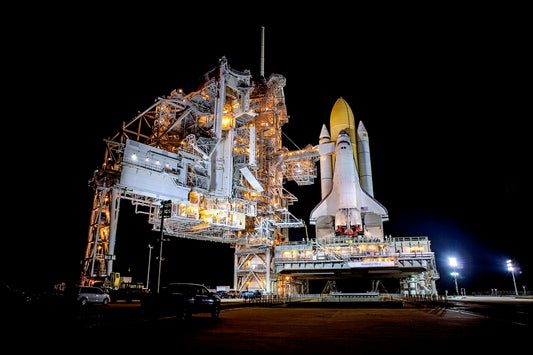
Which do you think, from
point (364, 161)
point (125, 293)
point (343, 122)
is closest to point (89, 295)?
point (125, 293)

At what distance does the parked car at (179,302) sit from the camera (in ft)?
46.2

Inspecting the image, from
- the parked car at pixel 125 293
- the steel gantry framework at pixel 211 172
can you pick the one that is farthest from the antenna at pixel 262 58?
the parked car at pixel 125 293

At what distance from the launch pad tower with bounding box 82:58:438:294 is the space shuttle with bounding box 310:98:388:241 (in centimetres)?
179

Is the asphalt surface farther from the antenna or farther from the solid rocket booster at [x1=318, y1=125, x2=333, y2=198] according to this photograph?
the antenna

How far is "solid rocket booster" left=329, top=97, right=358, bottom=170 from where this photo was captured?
210 feet

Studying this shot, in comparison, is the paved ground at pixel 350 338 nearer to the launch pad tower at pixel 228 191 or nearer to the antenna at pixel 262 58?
the launch pad tower at pixel 228 191

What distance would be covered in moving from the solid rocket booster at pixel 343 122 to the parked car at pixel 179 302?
2080 inches

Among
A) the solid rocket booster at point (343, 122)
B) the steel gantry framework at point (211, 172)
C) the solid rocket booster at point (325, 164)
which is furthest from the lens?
the solid rocket booster at point (343, 122)

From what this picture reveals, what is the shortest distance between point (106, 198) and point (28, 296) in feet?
55.8

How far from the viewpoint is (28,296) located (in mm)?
24562

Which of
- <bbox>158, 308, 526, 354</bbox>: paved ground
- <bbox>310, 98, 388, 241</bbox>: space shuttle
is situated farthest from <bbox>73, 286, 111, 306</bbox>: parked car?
<bbox>310, 98, 388, 241</bbox>: space shuttle

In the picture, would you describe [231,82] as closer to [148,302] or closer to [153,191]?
[153,191]

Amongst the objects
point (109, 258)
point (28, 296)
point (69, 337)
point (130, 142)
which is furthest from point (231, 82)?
point (69, 337)

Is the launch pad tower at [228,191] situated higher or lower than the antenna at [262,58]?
lower
